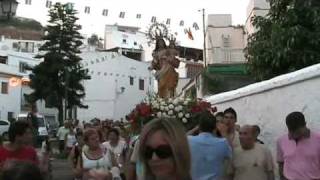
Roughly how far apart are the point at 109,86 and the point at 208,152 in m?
63.6

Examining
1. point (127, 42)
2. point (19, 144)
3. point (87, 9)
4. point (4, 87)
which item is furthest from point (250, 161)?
point (127, 42)

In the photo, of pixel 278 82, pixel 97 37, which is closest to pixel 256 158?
pixel 278 82

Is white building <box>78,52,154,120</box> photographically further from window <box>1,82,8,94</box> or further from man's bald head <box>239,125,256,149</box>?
man's bald head <box>239,125,256,149</box>

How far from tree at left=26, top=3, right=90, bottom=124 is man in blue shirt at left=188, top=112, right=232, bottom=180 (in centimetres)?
4304

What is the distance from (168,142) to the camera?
3.27 meters

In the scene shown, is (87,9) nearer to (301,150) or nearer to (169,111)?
(169,111)

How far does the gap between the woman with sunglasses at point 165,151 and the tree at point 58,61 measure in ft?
151

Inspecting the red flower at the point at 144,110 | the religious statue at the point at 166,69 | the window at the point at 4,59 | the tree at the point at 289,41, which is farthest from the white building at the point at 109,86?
the red flower at the point at 144,110

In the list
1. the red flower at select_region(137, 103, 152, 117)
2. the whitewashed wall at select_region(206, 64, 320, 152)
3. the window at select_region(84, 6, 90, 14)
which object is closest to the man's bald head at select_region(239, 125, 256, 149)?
the whitewashed wall at select_region(206, 64, 320, 152)

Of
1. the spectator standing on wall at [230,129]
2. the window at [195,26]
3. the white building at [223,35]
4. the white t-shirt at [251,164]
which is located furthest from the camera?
the window at [195,26]

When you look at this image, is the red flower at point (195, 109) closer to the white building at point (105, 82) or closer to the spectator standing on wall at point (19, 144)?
the spectator standing on wall at point (19, 144)

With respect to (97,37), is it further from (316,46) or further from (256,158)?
(256,158)

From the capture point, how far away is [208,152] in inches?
247

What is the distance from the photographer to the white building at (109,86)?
6862cm
